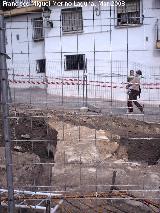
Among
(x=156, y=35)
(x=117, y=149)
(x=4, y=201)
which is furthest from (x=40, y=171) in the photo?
(x=156, y=35)

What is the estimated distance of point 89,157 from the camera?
8.41 metres

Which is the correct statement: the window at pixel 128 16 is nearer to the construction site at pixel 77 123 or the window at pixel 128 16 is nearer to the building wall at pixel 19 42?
the construction site at pixel 77 123

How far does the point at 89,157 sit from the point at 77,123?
308cm

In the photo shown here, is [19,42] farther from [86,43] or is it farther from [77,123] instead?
[77,123]

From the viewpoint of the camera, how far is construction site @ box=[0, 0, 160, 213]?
4.69 m

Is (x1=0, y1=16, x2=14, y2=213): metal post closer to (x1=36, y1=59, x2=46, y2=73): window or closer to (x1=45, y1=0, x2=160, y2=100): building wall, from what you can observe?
(x1=45, y1=0, x2=160, y2=100): building wall

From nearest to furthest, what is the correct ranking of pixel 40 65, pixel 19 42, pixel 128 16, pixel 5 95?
pixel 5 95
pixel 19 42
pixel 40 65
pixel 128 16

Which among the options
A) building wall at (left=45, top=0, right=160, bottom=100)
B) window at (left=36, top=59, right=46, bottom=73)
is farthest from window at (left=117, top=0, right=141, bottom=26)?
window at (left=36, top=59, right=46, bottom=73)

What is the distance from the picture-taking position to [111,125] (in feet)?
38.9

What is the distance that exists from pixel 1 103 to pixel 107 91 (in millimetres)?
5583

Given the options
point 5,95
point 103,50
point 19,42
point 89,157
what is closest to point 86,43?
point 103,50

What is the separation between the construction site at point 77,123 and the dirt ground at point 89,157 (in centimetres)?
2

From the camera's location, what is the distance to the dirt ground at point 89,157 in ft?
18.9

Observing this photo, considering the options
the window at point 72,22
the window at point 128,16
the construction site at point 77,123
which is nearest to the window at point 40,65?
the construction site at point 77,123
